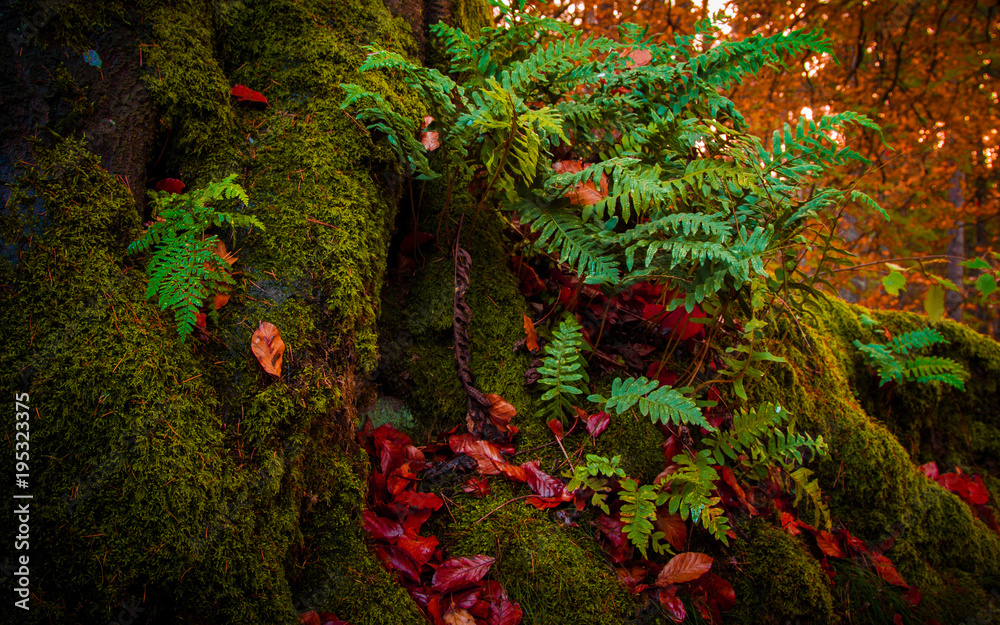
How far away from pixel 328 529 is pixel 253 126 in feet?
5.82

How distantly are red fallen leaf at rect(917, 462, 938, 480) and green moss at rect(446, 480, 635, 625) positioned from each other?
2884mm

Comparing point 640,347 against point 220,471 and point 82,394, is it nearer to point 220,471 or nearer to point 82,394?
point 220,471

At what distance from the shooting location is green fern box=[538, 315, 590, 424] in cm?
226

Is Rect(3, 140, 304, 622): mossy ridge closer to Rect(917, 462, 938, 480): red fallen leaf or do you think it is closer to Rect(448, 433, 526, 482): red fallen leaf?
Rect(448, 433, 526, 482): red fallen leaf

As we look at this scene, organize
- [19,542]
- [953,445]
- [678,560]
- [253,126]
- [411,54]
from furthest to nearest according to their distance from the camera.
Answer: [953,445]
[411,54]
[253,126]
[678,560]
[19,542]

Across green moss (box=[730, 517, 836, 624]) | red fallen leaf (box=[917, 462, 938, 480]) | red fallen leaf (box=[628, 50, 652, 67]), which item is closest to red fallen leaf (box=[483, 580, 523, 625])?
green moss (box=[730, 517, 836, 624])

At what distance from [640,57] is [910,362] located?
2.80 m

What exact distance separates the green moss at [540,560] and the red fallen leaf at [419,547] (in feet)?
0.28

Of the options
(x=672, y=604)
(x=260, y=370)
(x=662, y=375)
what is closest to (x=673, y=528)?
(x=672, y=604)

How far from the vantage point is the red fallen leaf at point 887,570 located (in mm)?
2555

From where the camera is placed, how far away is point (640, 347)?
267 cm

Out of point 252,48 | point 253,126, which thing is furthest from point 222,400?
point 252,48

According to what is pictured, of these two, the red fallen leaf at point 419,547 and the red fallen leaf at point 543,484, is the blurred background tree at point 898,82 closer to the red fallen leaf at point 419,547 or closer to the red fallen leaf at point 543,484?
the red fallen leaf at point 543,484

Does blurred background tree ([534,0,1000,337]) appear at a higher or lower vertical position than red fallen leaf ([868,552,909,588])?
higher
